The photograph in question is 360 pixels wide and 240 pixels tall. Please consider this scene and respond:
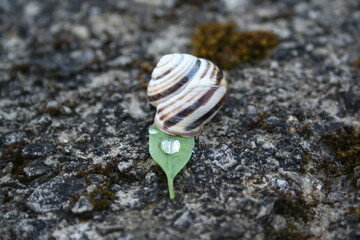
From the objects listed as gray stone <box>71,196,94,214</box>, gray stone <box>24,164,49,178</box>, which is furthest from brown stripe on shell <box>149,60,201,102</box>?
gray stone <box>24,164,49,178</box>

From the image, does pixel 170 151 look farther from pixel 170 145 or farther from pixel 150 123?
pixel 150 123

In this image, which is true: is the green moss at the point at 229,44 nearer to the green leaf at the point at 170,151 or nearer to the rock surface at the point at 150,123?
the rock surface at the point at 150,123

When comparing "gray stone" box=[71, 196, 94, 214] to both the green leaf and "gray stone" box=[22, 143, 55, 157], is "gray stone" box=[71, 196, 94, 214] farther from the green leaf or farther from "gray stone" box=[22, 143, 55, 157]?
"gray stone" box=[22, 143, 55, 157]

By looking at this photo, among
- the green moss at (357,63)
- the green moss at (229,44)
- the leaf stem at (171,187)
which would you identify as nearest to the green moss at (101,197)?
the leaf stem at (171,187)

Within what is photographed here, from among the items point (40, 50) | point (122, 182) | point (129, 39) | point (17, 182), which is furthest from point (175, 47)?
point (17, 182)

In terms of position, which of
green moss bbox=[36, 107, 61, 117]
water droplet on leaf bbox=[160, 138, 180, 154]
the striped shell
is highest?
the striped shell

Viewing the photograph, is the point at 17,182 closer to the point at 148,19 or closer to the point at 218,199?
the point at 218,199
